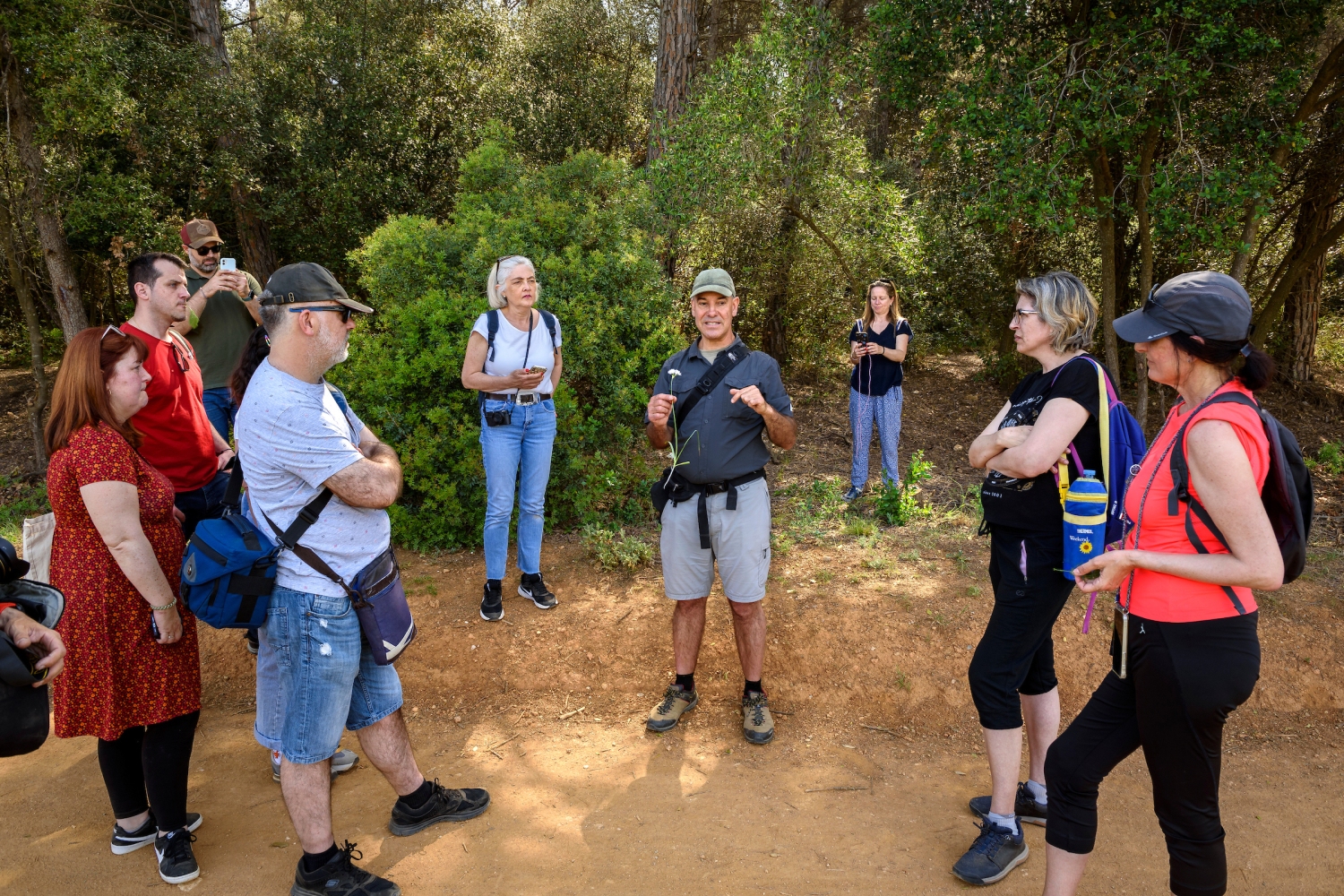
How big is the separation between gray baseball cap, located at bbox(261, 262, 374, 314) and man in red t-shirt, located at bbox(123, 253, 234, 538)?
4.44 feet

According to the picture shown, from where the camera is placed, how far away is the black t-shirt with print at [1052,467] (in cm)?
288

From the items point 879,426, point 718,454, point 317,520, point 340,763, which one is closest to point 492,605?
point 340,763

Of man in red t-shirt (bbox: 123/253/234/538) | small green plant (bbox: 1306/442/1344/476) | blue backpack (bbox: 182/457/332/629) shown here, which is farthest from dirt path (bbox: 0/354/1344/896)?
small green plant (bbox: 1306/442/1344/476)

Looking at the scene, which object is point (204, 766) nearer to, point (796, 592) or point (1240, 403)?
point (796, 592)

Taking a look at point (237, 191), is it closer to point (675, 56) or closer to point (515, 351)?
point (675, 56)

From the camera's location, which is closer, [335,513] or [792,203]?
[335,513]

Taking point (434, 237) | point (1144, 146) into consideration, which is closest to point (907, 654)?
point (434, 237)

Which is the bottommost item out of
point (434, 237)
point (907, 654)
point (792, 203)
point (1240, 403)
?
point (907, 654)

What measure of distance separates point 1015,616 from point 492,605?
3.07 meters

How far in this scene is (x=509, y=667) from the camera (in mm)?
4762

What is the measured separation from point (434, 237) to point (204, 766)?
13.5 feet

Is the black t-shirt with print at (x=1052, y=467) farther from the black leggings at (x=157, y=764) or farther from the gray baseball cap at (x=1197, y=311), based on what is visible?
the black leggings at (x=157, y=764)

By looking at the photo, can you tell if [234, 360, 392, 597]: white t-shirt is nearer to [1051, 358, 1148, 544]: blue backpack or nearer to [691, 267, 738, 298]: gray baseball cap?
[691, 267, 738, 298]: gray baseball cap

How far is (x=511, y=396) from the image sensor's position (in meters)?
4.73
